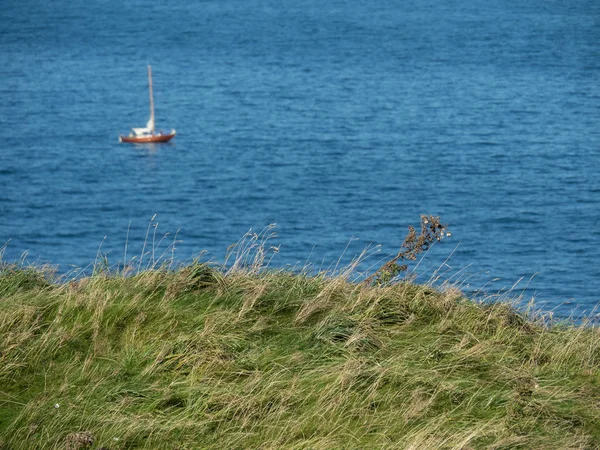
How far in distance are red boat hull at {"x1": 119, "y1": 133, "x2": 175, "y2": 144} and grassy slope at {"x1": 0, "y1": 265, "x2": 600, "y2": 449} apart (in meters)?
91.8

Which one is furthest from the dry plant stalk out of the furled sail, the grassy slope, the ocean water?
the furled sail

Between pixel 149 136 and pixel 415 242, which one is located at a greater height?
pixel 415 242

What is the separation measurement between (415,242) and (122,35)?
176 meters

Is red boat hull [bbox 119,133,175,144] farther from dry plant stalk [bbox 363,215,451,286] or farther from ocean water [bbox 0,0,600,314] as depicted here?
dry plant stalk [bbox 363,215,451,286]

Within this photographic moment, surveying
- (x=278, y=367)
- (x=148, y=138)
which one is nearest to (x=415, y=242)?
(x=278, y=367)

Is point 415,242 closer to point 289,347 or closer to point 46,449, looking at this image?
point 289,347

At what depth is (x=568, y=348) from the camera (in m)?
7.99

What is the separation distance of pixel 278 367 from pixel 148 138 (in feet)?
315

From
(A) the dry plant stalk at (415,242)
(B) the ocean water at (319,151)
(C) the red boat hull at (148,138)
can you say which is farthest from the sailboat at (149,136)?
(A) the dry plant stalk at (415,242)

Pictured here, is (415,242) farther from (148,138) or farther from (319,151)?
(148,138)

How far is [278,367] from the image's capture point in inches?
277

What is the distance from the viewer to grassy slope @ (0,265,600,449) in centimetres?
623

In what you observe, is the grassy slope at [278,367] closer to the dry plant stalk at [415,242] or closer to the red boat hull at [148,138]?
the dry plant stalk at [415,242]

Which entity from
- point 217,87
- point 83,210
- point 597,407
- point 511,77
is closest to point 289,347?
point 597,407
